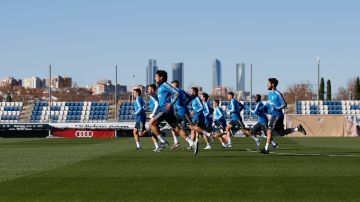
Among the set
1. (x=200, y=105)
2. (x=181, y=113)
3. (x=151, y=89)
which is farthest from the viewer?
(x=200, y=105)

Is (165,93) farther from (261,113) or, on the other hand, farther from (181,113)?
(261,113)

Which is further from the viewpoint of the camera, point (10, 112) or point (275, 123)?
point (10, 112)

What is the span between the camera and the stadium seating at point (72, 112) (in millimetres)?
71500

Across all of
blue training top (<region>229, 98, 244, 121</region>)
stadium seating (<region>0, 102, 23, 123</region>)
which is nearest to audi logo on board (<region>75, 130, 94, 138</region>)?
stadium seating (<region>0, 102, 23, 123</region>)

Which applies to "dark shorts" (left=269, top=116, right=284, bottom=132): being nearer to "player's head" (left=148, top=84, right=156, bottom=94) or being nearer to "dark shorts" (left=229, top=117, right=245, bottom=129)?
"player's head" (left=148, top=84, right=156, bottom=94)

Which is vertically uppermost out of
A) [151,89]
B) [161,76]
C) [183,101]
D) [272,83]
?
[161,76]

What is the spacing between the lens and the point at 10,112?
72.4 meters

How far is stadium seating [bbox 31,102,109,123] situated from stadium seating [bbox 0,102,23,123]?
173 cm

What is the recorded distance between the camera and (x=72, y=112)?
7262 centimetres

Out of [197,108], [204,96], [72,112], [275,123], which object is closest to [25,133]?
[72,112]

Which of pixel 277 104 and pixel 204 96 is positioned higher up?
pixel 204 96

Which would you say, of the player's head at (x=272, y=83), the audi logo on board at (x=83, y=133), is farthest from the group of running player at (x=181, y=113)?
the audi logo on board at (x=83, y=133)

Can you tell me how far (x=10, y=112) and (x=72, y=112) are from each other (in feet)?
19.9

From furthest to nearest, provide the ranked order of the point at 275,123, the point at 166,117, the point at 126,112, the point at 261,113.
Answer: the point at 126,112 → the point at 261,113 → the point at 275,123 → the point at 166,117
